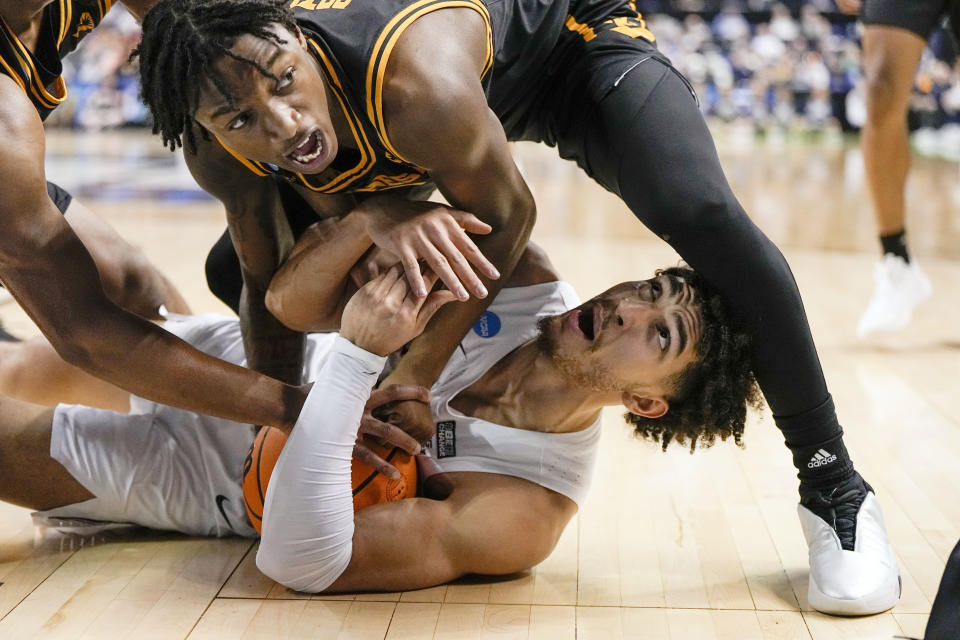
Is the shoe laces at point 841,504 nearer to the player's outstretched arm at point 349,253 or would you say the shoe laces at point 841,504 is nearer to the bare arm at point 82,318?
the player's outstretched arm at point 349,253

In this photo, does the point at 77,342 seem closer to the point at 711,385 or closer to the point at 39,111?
the point at 39,111

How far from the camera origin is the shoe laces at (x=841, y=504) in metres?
2.43

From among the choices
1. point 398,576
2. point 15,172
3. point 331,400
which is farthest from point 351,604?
point 15,172

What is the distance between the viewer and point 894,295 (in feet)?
15.6

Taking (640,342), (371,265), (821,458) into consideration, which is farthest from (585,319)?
(821,458)

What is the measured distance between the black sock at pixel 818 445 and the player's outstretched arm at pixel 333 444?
0.86 metres

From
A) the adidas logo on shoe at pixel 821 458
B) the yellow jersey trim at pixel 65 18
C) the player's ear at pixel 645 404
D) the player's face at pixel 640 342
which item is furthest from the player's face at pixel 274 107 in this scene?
the adidas logo on shoe at pixel 821 458

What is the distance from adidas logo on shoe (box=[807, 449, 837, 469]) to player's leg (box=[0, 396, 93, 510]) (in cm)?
166

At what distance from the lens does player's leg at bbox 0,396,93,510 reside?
8.19ft

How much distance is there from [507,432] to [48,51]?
1291mm

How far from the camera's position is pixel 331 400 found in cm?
222

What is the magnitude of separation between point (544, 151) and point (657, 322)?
13.4m

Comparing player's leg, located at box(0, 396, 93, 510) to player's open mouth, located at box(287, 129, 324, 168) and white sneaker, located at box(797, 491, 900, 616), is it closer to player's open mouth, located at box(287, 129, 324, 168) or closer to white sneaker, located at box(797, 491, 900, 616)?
player's open mouth, located at box(287, 129, 324, 168)

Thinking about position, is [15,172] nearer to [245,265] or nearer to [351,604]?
[245,265]
